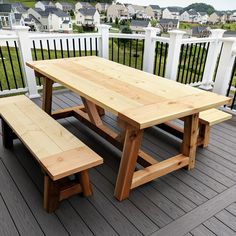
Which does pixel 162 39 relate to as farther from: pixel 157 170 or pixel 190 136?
pixel 157 170

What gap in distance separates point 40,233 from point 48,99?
1.84 metres

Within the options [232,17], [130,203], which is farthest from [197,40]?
[232,17]

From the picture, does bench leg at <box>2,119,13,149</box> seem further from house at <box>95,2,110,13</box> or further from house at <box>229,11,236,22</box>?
house at <box>229,11,236,22</box>

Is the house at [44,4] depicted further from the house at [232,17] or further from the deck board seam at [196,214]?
the deck board seam at [196,214]

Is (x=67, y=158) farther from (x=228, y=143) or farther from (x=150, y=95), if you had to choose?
(x=228, y=143)

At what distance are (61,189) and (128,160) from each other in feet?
1.87

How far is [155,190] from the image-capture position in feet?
6.51

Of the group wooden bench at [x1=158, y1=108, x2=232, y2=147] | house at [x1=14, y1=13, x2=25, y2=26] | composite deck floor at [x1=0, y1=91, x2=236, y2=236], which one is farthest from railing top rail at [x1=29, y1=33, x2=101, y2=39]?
house at [x1=14, y1=13, x2=25, y2=26]

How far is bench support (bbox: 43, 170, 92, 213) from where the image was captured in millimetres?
1616

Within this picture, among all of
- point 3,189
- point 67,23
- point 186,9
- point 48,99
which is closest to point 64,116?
point 48,99

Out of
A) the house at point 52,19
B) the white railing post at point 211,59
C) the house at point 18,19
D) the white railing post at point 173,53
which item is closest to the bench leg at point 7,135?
the white railing post at point 173,53

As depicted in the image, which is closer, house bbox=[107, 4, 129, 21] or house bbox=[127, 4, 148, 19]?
house bbox=[107, 4, 129, 21]

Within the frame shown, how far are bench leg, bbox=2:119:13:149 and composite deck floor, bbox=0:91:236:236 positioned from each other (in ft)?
0.27

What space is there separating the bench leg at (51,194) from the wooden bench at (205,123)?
1557 millimetres
